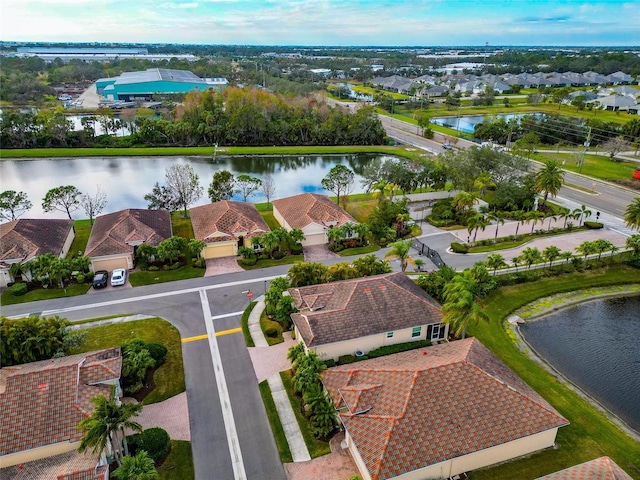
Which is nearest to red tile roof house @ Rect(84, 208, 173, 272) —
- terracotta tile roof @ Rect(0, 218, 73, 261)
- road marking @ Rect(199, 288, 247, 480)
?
terracotta tile roof @ Rect(0, 218, 73, 261)

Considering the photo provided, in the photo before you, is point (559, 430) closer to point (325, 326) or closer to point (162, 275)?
point (325, 326)

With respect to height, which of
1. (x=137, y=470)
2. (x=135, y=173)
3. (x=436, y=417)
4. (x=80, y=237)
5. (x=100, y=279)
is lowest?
(x=135, y=173)

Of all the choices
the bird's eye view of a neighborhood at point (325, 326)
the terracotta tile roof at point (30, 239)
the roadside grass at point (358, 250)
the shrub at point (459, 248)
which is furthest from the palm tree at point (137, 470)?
the shrub at point (459, 248)

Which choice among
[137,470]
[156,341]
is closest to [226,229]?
[156,341]

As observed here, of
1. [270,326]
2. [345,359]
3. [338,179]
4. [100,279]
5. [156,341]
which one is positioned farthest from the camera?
[338,179]

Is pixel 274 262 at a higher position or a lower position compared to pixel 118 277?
lower

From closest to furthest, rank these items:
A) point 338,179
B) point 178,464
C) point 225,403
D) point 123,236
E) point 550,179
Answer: point 178,464
point 225,403
point 123,236
point 550,179
point 338,179
